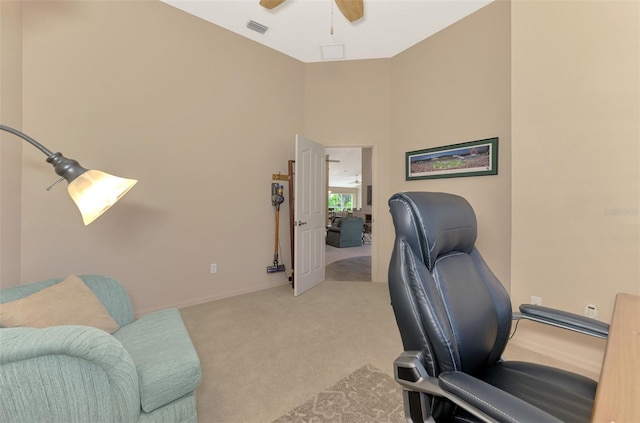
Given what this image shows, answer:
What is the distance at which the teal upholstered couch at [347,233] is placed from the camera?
7.32m

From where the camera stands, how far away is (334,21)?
3113mm

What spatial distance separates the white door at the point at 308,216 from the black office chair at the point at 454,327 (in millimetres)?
2488

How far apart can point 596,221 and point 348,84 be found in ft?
10.9

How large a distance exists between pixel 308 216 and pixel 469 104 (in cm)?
237

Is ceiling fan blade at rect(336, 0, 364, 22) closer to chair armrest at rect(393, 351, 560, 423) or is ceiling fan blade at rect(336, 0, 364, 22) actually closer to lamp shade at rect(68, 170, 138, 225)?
Result: lamp shade at rect(68, 170, 138, 225)

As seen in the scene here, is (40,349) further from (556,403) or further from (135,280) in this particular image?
(135,280)

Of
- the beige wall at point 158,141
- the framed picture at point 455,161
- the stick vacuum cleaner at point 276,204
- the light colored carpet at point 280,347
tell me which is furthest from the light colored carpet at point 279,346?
the framed picture at point 455,161

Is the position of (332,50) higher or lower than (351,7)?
higher

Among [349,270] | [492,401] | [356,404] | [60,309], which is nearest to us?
[492,401]

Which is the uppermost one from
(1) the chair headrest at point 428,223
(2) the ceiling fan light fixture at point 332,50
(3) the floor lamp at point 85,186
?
(2) the ceiling fan light fixture at point 332,50

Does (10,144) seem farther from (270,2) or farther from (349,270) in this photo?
(349,270)

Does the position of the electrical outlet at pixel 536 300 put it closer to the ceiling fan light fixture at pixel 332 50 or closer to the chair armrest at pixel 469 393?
the chair armrest at pixel 469 393

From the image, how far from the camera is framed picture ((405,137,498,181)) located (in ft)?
9.38

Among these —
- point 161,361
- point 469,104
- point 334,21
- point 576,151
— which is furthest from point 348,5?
point 161,361
